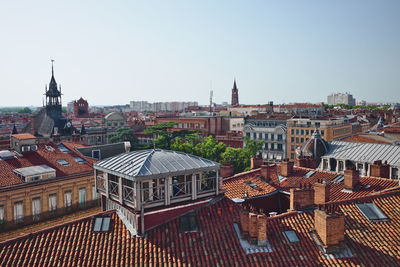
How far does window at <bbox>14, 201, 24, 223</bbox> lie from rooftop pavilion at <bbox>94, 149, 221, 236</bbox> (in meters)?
14.7

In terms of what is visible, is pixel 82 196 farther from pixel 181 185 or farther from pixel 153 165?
pixel 153 165

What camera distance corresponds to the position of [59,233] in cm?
1512

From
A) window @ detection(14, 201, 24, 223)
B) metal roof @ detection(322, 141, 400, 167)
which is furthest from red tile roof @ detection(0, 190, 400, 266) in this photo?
metal roof @ detection(322, 141, 400, 167)

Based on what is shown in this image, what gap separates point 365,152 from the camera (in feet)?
116

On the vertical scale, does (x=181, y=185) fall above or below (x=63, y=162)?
above

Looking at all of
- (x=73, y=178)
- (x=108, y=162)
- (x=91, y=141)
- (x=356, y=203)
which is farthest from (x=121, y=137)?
(x=356, y=203)

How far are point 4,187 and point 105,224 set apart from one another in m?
17.8

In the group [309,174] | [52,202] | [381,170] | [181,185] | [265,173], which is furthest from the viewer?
[52,202]

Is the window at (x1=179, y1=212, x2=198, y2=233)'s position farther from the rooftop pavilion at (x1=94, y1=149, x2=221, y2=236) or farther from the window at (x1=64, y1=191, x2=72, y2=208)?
the window at (x1=64, y1=191, x2=72, y2=208)

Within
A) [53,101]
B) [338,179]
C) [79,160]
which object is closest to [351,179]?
[338,179]

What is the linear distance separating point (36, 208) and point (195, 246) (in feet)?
72.1

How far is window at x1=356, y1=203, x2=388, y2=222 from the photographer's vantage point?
17016 mm

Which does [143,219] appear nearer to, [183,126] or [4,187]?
[4,187]

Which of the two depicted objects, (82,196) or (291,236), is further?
(82,196)
